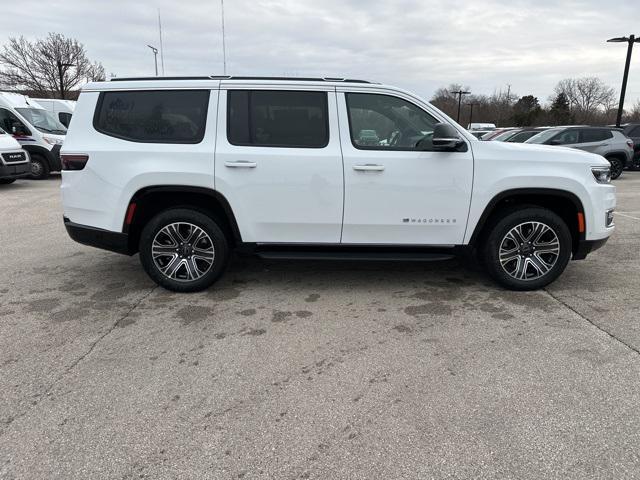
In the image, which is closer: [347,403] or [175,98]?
[347,403]

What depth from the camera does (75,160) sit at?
439cm

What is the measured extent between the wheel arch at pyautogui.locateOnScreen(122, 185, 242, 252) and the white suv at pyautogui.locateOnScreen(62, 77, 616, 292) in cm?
2

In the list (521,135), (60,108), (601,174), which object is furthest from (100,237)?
(60,108)

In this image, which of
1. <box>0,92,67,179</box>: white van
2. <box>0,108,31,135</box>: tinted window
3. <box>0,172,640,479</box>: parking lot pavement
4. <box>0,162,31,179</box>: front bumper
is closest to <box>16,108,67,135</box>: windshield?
<box>0,92,67,179</box>: white van

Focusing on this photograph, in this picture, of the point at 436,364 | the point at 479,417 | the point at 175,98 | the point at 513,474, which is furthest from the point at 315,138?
the point at 513,474

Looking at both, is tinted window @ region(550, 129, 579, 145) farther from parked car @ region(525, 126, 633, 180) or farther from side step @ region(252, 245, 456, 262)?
side step @ region(252, 245, 456, 262)

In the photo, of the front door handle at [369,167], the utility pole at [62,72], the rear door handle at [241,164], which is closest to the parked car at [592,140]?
the front door handle at [369,167]

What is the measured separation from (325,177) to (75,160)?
2311mm

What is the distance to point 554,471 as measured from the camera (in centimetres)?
232

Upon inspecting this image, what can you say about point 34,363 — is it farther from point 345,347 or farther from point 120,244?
point 345,347

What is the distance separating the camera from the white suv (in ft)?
14.3

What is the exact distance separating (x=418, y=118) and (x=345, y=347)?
226 cm

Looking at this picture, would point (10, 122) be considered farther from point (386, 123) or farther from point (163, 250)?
point (386, 123)

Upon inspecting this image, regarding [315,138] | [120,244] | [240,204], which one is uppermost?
[315,138]
